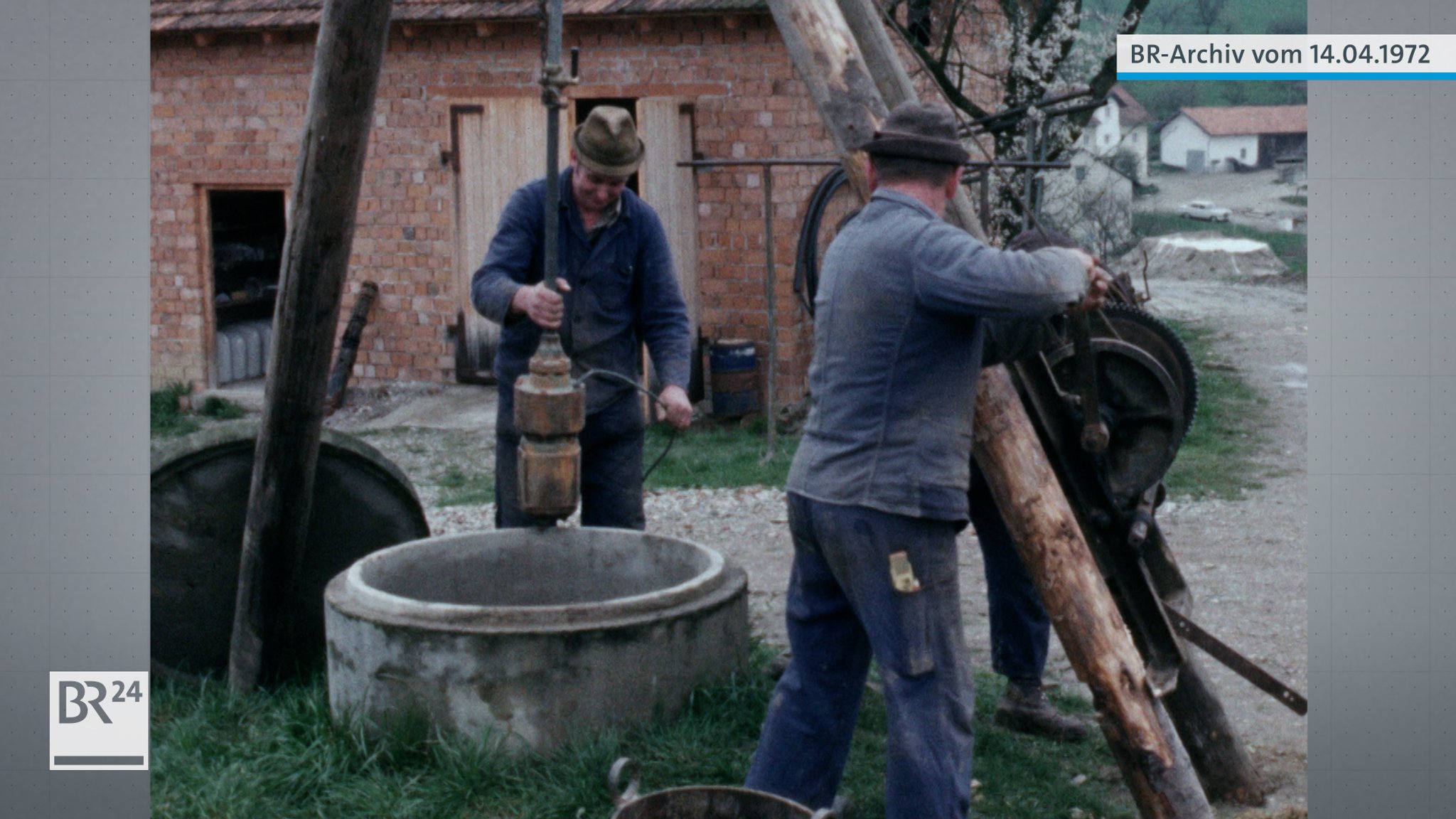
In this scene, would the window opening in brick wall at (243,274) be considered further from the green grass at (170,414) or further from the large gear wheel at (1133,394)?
the large gear wheel at (1133,394)

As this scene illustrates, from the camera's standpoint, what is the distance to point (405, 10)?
12.1 m

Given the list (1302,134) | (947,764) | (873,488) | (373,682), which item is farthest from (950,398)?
(1302,134)

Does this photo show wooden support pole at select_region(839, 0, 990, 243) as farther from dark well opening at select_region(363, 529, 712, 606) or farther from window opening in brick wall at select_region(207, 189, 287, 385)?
window opening in brick wall at select_region(207, 189, 287, 385)

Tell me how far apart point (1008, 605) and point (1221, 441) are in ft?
20.9

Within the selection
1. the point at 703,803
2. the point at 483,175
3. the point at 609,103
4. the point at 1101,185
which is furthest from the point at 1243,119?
the point at 703,803

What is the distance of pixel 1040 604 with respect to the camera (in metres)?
5.16

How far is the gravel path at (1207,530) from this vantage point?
226 inches

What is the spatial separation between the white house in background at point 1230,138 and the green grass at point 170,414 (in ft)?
56.9

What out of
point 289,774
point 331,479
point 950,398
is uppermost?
point 950,398

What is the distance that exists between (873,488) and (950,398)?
1.00ft

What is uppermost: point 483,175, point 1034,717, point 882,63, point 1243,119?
point 1243,119

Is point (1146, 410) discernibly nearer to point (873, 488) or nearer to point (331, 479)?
point (873, 488)

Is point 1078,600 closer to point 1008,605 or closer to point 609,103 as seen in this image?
→ point 1008,605

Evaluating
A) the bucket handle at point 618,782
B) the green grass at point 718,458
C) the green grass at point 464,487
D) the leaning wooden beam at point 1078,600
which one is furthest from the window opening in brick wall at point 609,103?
the bucket handle at point 618,782
